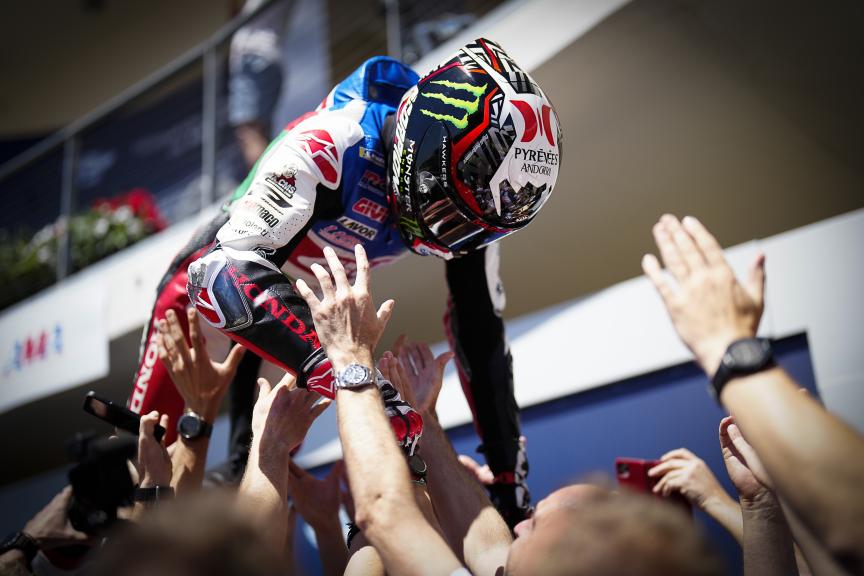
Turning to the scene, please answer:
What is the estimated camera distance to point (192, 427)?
209cm

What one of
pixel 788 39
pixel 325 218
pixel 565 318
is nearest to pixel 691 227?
pixel 325 218

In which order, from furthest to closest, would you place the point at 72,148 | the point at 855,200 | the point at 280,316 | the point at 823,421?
the point at 72,148
the point at 855,200
the point at 280,316
the point at 823,421

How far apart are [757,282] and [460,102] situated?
2.90ft

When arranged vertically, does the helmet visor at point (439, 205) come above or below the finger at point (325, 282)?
above

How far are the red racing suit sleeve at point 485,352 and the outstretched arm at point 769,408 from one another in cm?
95

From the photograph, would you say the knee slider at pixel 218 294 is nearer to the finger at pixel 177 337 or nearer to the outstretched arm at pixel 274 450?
the outstretched arm at pixel 274 450

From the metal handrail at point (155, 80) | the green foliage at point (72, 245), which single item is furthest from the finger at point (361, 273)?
the green foliage at point (72, 245)

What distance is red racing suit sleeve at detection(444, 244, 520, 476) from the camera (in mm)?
2102

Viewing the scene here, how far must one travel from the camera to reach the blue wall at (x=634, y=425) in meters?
2.44

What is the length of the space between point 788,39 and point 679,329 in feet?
8.35

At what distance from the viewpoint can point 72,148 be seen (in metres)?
5.51

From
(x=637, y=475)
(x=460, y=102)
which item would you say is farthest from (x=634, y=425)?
(x=460, y=102)

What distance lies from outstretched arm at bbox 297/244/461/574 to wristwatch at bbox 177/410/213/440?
79 centimetres

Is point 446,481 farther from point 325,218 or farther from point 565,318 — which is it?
point 565,318
